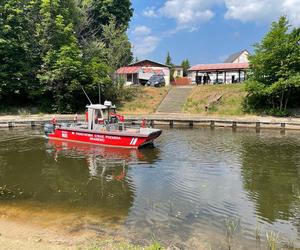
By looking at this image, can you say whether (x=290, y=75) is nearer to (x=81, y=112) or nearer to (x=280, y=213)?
(x=81, y=112)

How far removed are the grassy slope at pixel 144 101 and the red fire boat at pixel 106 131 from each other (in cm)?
1674

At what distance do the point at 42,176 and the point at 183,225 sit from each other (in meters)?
7.25

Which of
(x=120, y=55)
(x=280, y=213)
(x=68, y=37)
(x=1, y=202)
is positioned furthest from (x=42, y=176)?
(x=120, y=55)

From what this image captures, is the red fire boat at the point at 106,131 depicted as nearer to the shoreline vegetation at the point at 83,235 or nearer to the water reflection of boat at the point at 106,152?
the water reflection of boat at the point at 106,152

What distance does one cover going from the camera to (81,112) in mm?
38344

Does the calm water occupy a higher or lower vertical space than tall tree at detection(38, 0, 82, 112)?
lower

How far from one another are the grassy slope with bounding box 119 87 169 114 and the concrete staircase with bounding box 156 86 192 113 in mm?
640

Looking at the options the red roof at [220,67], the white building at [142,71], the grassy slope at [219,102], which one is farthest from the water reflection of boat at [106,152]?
the red roof at [220,67]

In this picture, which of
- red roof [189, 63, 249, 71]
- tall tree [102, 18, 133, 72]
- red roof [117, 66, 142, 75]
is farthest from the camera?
red roof [117, 66, 142, 75]

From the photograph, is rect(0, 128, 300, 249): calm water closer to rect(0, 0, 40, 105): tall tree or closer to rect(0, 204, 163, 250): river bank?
rect(0, 204, 163, 250): river bank

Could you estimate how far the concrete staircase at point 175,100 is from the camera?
1534 inches

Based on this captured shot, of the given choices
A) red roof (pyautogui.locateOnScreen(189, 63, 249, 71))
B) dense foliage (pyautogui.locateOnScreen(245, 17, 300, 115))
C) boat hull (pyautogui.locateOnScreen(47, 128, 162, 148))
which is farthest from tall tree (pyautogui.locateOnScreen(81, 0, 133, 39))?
boat hull (pyautogui.locateOnScreen(47, 128, 162, 148))

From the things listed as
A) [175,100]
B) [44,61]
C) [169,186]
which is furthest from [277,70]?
[169,186]

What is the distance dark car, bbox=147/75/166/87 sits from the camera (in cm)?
4916
